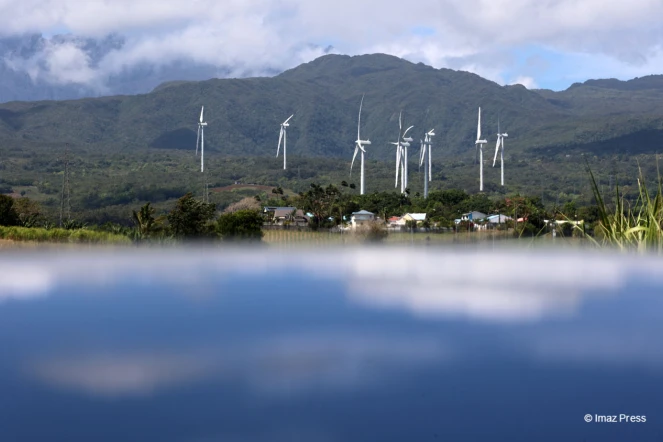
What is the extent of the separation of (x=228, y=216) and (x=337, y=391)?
1516 inches

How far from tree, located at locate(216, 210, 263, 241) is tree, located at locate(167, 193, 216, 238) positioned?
2191mm

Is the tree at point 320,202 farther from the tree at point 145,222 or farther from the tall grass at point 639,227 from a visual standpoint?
the tall grass at point 639,227

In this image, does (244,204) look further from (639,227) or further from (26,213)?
(639,227)

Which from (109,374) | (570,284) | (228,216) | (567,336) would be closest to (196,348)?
(109,374)

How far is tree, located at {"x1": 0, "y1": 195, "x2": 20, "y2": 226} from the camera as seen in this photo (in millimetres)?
31125

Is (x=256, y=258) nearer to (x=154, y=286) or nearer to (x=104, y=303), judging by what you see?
(x=154, y=286)

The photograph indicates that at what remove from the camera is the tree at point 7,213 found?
31.1 meters

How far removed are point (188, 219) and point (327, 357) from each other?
102 feet

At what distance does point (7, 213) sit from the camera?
31531 millimetres

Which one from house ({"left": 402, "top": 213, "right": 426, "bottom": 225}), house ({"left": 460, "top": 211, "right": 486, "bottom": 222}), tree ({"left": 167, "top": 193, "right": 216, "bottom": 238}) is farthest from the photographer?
house ({"left": 460, "top": 211, "right": 486, "bottom": 222})

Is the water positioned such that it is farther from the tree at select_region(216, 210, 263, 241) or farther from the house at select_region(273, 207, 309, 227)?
the house at select_region(273, 207, 309, 227)

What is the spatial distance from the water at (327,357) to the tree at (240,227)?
2873 cm

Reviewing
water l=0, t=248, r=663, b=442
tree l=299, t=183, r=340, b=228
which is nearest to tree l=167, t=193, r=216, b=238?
tree l=299, t=183, r=340, b=228

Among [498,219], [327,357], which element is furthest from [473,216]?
[327,357]
